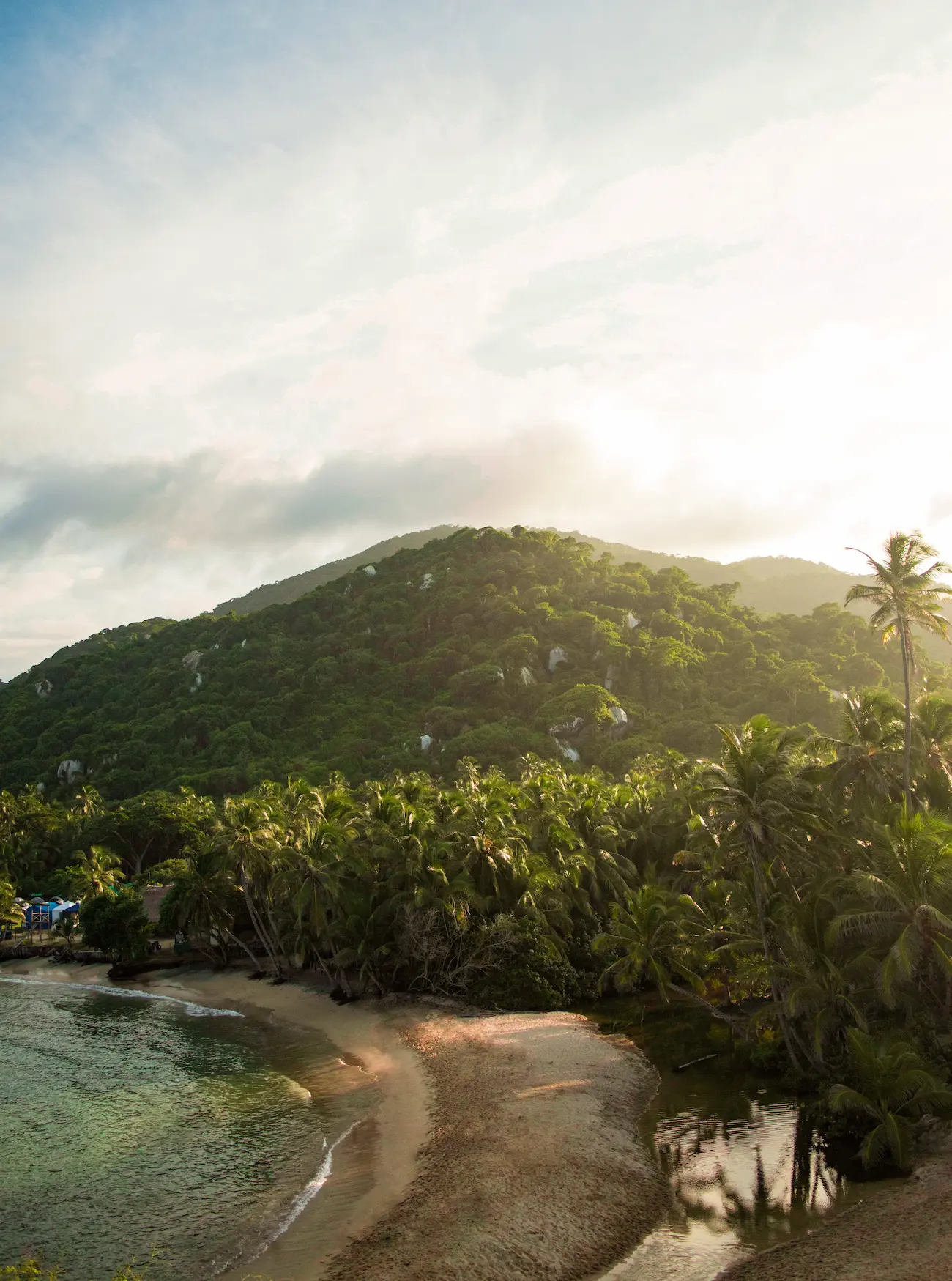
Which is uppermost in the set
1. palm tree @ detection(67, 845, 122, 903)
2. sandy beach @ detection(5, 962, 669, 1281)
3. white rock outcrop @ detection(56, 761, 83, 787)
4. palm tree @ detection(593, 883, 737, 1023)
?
white rock outcrop @ detection(56, 761, 83, 787)

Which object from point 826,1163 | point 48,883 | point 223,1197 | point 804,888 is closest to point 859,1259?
point 826,1163

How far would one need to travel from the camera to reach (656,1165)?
2566 centimetres

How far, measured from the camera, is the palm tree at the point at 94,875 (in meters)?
75.2

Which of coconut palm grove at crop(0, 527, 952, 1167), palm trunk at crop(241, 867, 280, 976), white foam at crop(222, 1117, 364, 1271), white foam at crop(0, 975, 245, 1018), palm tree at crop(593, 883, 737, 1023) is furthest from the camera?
palm trunk at crop(241, 867, 280, 976)

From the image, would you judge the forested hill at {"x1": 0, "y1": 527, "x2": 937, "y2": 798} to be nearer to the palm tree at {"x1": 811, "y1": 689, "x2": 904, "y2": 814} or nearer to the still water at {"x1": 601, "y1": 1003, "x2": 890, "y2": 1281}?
the palm tree at {"x1": 811, "y1": 689, "x2": 904, "y2": 814}

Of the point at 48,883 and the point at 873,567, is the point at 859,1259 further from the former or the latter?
the point at 48,883

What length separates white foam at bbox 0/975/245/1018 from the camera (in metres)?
51.1

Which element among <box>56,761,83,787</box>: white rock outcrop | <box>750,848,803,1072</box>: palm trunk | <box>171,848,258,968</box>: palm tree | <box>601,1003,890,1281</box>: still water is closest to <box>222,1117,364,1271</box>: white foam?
<box>601,1003,890,1281</box>: still water

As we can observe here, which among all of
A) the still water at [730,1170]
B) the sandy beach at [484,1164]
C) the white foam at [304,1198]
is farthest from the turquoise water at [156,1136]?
the still water at [730,1170]

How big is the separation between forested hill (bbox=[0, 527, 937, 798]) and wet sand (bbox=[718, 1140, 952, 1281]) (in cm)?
7714

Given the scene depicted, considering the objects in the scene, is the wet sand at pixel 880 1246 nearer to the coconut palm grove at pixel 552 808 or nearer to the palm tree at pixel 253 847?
the coconut palm grove at pixel 552 808

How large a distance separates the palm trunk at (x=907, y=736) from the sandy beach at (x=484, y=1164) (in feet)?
52.2

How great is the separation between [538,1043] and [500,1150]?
449 inches

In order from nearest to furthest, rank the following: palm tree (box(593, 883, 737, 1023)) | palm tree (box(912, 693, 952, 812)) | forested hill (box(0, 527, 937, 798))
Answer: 1. palm tree (box(912, 693, 952, 812))
2. palm tree (box(593, 883, 737, 1023))
3. forested hill (box(0, 527, 937, 798))
